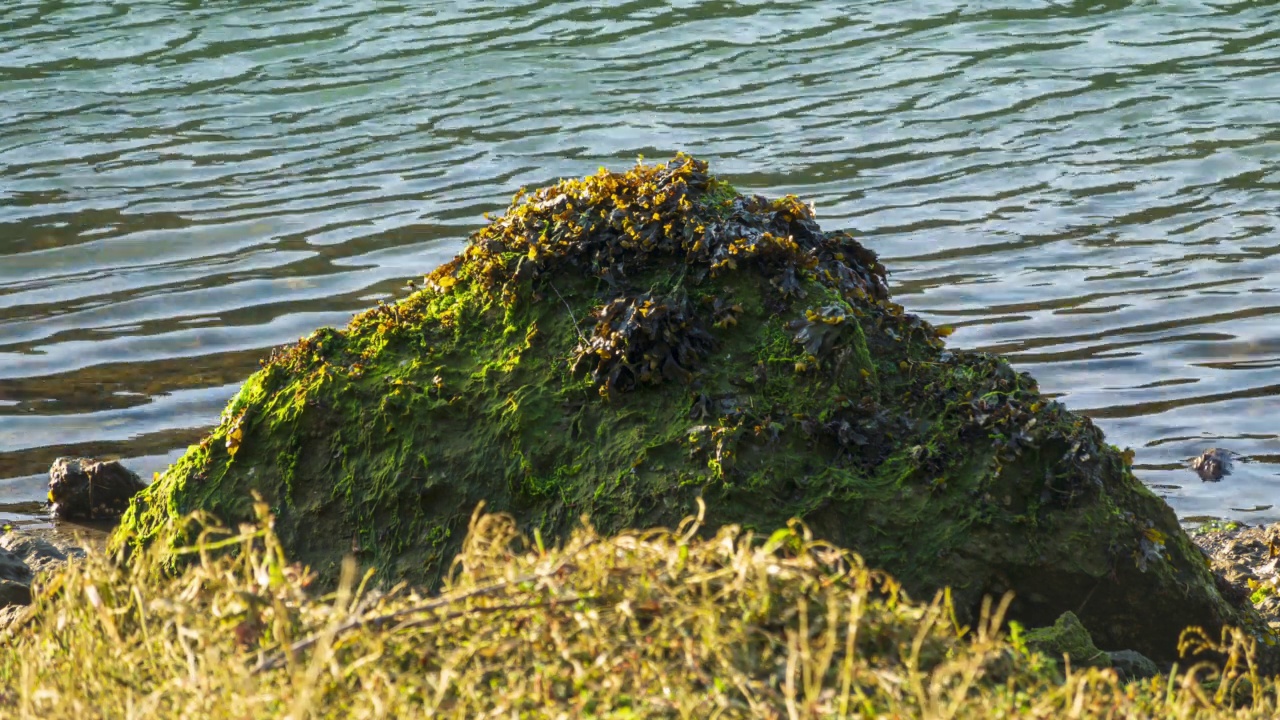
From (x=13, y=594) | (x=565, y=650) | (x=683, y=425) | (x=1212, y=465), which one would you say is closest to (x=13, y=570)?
(x=13, y=594)

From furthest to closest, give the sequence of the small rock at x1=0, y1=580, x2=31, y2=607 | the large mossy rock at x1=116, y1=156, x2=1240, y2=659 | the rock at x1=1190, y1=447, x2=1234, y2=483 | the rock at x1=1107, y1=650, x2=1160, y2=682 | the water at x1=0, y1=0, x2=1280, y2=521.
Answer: the water at x1=0, y1=0, x2=1280, y2=521, the rock at x1=1190, y1=447, x2=1234, y2=483, the small rock at x1=0, y1=580, x2=31, y2=607, the large mossy rock at x1=116, y1=156, x2=1240, y2=659, the rock at x1=1107, y1=650, x2=1160, y2=682

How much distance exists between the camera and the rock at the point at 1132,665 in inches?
170

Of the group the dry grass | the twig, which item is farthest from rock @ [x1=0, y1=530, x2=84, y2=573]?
the twig

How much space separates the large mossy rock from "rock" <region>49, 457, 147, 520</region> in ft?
6.40

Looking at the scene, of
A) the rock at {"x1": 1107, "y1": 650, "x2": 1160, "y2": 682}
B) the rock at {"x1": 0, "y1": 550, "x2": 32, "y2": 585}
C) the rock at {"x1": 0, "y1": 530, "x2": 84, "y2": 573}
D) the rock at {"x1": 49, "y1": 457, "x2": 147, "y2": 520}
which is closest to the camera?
the rock at {"x1": 1107, "y1": 650, "x2": 1160, "y2": 682}

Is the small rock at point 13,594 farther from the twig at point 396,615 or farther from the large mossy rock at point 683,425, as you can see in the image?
the twig at point 396,615

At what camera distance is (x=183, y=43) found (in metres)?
17.4

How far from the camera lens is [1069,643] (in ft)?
13.7

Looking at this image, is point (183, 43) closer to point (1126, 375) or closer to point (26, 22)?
point (26, 22)

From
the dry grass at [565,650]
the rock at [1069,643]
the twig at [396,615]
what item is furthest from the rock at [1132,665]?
the twig at [396,615]

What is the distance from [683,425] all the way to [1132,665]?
1.54 meters

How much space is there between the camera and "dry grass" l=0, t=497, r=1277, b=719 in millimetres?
2498

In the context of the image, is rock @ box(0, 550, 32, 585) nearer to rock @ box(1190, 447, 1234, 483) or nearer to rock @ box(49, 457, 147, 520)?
rock @ box(49, 457, 147, 520)

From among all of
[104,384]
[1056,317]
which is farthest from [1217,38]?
[104,384]
